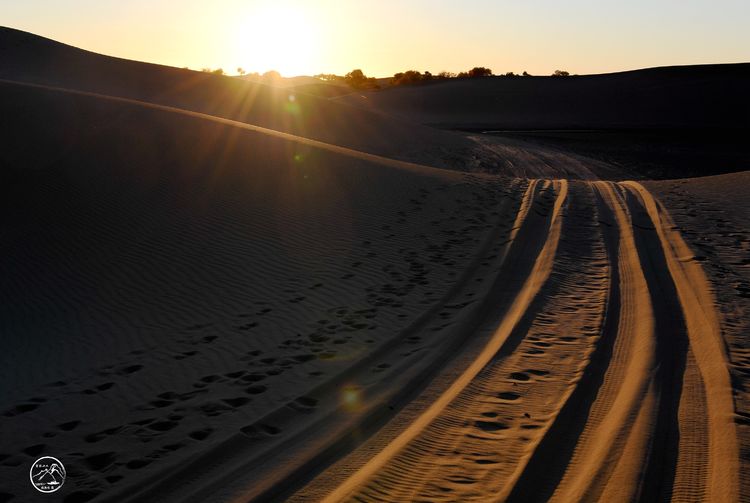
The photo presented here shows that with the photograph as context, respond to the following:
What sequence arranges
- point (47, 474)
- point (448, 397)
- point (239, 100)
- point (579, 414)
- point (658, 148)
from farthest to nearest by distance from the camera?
point (239, 100) < point (658, 148) < point (448, 397) < point (579, 414) < point (47, 474)

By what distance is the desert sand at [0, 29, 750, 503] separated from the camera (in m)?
4.89

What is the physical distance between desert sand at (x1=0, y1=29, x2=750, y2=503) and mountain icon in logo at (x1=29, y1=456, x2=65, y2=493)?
0.27 ft

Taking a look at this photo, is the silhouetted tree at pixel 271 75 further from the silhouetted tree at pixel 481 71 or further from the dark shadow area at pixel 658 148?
the dark shadow area at pixel 658 148

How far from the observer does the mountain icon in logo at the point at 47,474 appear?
4906 millimetres

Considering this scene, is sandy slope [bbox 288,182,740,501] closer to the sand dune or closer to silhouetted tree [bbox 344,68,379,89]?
the sand dune

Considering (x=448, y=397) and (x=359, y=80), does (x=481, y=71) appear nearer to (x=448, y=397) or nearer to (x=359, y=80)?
(x=359, y=80)

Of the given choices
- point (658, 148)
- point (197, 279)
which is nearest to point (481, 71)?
point (658, 148)

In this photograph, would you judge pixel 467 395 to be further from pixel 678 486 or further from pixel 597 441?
pixel 678 486

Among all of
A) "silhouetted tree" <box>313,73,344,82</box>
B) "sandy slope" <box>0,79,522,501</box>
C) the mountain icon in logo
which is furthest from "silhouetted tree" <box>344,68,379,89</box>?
the mountain icon in logo

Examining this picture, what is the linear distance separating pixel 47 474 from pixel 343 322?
13.6ft

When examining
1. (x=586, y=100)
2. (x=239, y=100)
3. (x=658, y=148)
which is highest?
(x=586, y=100)

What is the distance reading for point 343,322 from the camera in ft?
28.2

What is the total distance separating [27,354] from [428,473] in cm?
552

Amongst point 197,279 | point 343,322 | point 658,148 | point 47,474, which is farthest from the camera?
point 658,148
